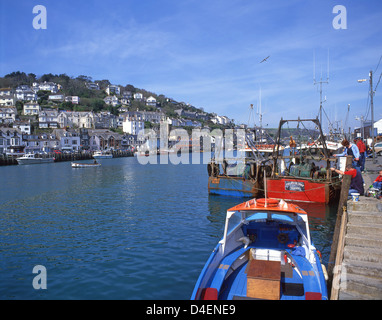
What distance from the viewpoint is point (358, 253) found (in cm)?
784

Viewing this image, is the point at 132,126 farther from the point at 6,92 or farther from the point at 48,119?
the point at 6,92

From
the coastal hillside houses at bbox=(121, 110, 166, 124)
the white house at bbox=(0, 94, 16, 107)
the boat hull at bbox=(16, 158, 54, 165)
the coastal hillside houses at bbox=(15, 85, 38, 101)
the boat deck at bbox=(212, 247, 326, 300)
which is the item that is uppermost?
the coastal hillside houses at bbox=(15, 85, 38, 101)

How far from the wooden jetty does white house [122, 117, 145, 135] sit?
446 ft

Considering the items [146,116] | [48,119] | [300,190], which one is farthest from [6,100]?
[300,190]

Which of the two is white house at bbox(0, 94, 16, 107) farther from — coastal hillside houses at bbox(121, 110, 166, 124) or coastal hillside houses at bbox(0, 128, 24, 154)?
coastal hillside houses at bbox(0, 128, 24, 154)

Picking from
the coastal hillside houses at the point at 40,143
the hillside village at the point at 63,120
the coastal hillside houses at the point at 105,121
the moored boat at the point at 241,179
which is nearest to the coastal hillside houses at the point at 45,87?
the hillside village at the point at 63,120

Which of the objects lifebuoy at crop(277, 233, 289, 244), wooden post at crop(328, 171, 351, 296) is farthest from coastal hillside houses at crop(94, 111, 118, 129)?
wooden post at crop(328, 171, 351, 296)

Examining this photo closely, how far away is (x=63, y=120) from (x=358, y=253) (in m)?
133

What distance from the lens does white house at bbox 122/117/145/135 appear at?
14238cm

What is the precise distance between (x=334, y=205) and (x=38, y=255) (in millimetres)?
17902

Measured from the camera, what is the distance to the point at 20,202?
25453 mm

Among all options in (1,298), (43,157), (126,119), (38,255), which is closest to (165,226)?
(38,255)

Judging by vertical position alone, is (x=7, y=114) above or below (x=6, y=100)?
below
